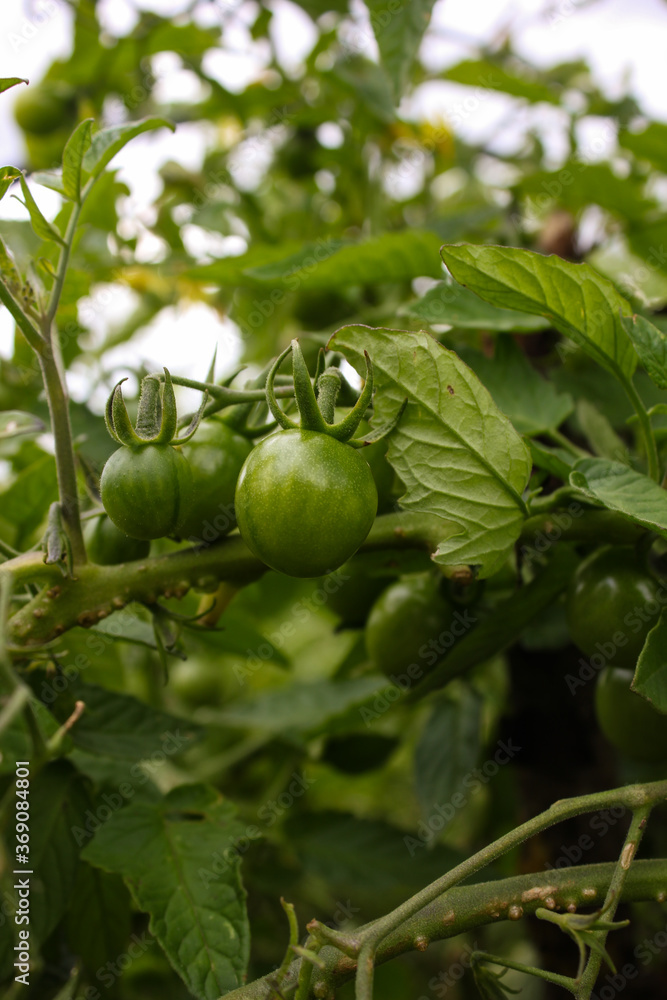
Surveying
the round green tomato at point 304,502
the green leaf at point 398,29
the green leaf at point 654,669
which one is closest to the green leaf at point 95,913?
the round green tomato at point 304,502

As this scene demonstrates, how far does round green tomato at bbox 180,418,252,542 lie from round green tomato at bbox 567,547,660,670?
32 cm

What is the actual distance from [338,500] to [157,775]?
1.09 metres

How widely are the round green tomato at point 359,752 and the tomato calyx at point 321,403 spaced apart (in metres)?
0.79

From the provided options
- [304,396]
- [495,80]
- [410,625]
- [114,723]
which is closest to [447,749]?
[410,625]

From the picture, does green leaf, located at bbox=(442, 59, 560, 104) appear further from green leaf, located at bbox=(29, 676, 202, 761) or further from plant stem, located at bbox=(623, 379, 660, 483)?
green leaf, located at bbox=(29, 676, 202, 761)

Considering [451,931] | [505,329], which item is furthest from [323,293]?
[451,931]

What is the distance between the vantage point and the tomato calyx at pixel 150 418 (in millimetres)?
A: 564

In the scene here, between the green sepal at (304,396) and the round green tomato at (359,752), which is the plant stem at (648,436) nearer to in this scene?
the green sepal at (304,396)

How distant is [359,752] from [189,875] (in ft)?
2.07

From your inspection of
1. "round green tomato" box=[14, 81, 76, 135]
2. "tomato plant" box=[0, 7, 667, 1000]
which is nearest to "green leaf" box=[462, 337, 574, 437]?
"tomato plant" box=[0, 7, 667, 1000]

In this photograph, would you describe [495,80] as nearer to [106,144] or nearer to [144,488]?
[106,144]

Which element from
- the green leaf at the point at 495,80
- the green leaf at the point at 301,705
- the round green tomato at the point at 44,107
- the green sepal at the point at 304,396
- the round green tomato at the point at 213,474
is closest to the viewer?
the green sepal at the point at 304,396

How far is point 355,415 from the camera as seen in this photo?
558 millimetres

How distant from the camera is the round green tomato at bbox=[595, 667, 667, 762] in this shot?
75cm
